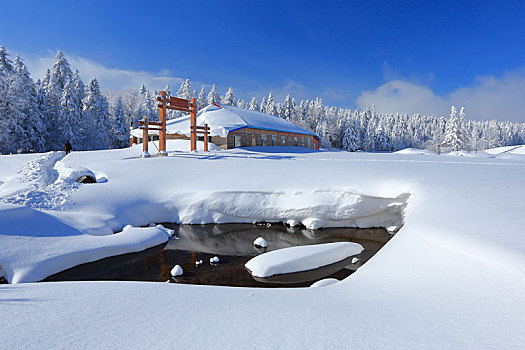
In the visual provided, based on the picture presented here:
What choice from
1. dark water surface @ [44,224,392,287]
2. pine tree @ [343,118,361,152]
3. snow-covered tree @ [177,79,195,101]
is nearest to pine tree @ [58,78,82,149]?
snow-covered tree @ [177,79,195,101]

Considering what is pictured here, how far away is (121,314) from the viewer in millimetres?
2643

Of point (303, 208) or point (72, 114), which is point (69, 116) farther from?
point (303, 208)

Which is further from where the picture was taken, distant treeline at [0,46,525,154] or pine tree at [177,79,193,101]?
pine tree at [177,79,193,101]

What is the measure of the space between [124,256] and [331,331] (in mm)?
7130

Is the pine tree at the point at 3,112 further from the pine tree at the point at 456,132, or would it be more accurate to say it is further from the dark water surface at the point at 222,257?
the pine tree at the point at 456,132

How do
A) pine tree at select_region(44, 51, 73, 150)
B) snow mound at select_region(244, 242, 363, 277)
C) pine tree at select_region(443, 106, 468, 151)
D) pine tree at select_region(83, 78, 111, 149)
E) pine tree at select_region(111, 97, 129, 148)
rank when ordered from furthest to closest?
pine tree at select_region(443, 106, 468, 151) → pine tree at select_region(111, 97, 129, 148) → pine tree at select_region(83, 78, 111, 149) → pine tree at select_region(44, 51, 73, 150) → snow mound at select_region(244, 242, 363, 277)

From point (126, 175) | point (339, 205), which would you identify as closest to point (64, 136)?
point (126, 175)

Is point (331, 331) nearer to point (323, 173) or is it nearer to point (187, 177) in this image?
point (323, 173)

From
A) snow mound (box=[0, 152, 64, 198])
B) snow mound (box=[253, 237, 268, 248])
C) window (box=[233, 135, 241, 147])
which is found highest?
window (box=[233, 135, 241, 147])

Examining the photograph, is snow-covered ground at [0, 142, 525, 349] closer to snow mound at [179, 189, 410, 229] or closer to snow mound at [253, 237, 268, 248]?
snow mound at [179, 189, 410, 229]

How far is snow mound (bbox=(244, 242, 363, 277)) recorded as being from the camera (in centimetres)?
657

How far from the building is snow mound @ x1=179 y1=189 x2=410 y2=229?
16.8 metres

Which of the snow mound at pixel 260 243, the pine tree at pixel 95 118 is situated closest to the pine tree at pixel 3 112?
the pine tree at pixel 95 118

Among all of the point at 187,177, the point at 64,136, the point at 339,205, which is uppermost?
the point at 64,136
